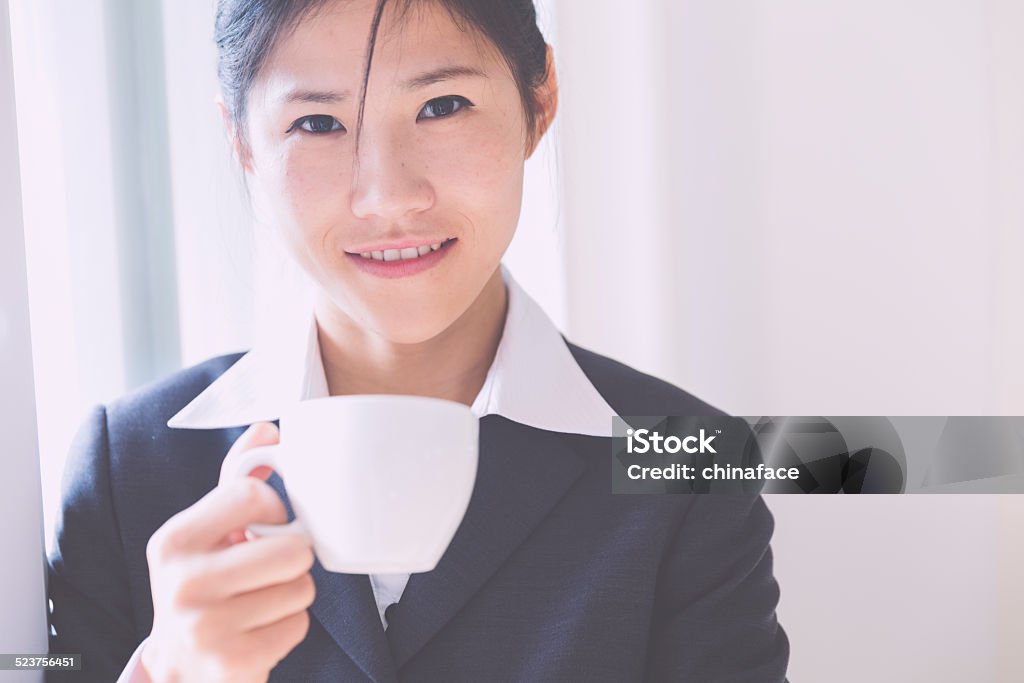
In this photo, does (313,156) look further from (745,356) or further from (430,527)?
(745,356)

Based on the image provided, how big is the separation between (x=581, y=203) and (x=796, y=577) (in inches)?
16.8

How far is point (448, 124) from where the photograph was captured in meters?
0.72

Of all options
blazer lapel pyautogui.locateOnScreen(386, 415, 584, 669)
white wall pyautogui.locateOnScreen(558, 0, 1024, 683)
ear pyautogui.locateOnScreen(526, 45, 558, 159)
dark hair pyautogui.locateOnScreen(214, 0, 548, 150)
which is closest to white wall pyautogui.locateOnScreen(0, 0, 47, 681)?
dark hair pyautogui.locateOnScreen(214, 0, 548, 150)

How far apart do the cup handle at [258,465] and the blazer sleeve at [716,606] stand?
1.29ft

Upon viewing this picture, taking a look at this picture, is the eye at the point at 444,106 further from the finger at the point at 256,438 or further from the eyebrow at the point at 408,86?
the finger at the point at 256,438

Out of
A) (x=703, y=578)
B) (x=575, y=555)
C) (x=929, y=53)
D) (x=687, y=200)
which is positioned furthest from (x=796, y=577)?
(x=929, y=53)

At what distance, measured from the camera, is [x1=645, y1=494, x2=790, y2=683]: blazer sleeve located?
0.78 metres

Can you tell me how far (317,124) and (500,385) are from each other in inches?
10.2

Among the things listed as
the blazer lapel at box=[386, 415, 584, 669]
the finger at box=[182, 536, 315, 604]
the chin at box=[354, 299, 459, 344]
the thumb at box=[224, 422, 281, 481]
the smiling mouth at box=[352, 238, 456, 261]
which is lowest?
the blazer lapel at box=[386, 415, 584, 669]

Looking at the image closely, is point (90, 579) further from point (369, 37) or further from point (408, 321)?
point (369, 37)

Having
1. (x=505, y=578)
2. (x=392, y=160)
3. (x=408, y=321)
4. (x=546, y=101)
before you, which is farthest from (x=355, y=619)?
(x=546, y=101)

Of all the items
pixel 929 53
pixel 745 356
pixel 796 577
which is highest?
pixel 929 53

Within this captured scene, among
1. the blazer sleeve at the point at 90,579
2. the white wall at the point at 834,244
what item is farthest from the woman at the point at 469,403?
the white wall at the point at 834,244

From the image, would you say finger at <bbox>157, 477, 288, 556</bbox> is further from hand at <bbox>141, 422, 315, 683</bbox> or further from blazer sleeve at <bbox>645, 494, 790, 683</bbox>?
blazer sleeve at <bbox>645, 494, 790, 683</bbox>
